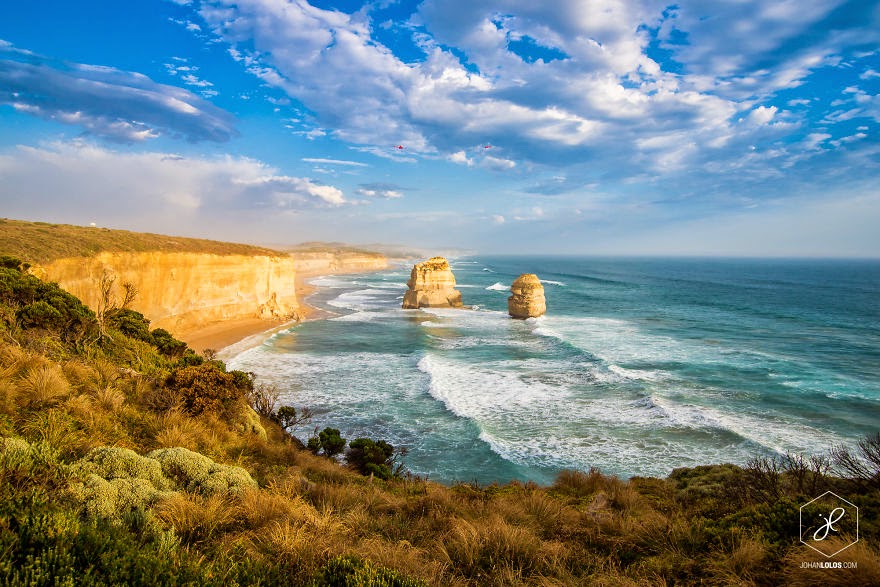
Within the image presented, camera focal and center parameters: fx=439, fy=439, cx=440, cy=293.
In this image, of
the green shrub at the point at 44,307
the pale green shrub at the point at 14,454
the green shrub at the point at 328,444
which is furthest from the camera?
the green shrub at the point at 44,307

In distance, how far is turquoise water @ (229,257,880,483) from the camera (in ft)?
53.9

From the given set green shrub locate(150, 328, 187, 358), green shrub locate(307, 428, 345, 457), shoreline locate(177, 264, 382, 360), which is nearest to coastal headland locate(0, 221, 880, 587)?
green shrub locate(307, 428, 345, 457)

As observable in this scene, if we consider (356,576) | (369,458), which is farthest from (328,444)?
(356,576)

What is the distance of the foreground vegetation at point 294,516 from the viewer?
13.5ft

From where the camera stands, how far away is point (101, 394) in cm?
885

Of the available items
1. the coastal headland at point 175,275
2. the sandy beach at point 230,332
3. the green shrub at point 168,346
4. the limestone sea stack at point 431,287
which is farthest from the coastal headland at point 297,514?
the limestone sea stack at point 431,287

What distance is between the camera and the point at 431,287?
53.8m

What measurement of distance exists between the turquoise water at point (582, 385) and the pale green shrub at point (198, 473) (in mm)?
8848

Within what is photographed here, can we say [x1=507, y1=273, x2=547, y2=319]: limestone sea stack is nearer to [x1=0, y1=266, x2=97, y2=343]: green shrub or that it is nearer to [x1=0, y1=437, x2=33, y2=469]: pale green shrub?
[x1=0, y1=266, x2=97, y2=343]: green shrub

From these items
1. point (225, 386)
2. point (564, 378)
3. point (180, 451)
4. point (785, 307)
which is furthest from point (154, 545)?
point (785, 307)

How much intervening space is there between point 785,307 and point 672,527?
61.7 m

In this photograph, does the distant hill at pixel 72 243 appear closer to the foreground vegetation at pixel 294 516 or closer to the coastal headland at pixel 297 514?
the coastal headland at pixel 297 514

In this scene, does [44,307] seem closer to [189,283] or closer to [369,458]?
[369,458]

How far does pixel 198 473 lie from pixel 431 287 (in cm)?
4727
